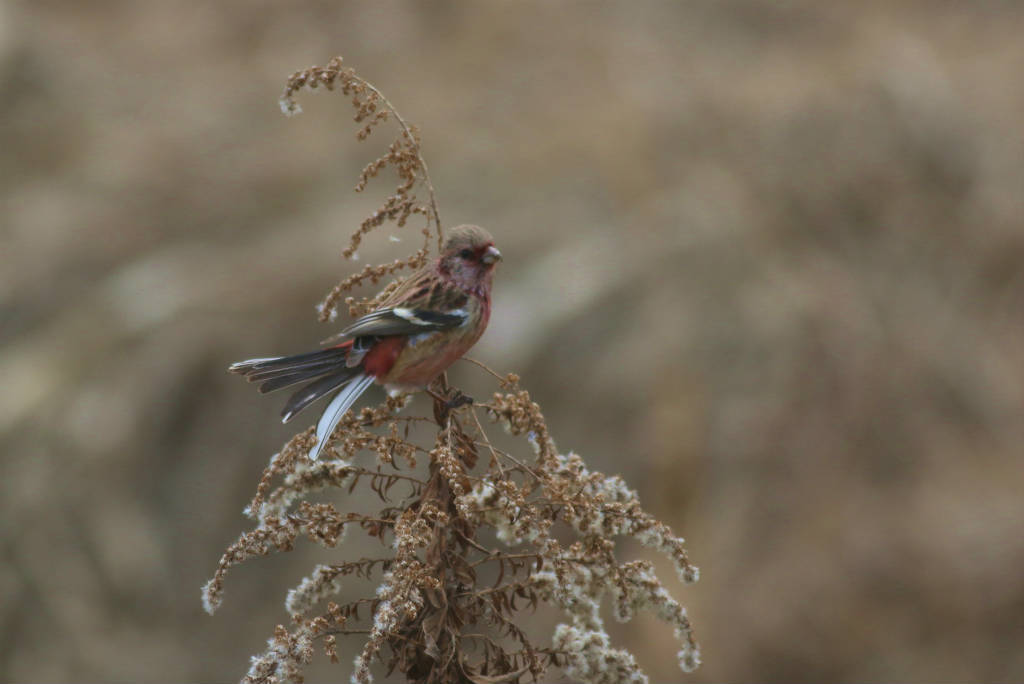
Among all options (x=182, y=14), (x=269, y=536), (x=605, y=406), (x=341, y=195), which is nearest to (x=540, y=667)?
(x=269, y=536)

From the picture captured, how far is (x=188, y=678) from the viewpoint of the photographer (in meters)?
Result: 7.42

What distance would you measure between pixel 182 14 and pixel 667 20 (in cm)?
497

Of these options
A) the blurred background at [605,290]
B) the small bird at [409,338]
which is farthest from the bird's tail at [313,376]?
the blurred background at [605,290]

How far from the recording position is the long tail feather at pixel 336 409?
256 cm

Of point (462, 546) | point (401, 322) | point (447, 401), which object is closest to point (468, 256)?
point (401, 322)

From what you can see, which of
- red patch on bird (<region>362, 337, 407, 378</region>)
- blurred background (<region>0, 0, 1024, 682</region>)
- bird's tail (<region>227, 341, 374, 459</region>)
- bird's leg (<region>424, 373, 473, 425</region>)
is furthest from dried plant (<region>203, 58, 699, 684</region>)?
blurred background (<region>0, 0, 1024, 682</region>)

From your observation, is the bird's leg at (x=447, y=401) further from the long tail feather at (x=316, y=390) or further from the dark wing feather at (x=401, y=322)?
the long tail feather at (x=316, y=390)

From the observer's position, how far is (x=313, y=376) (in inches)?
120

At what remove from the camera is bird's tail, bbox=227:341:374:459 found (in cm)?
287

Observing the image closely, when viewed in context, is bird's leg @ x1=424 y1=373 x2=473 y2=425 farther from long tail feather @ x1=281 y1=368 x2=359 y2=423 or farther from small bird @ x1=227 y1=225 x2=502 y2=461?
long tail feather @ x1=281 y1=368 x2=359 y2=423

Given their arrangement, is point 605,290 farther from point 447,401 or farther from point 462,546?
point 462,546

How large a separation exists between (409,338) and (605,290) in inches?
222

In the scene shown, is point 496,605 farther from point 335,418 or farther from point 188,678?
point 188,678

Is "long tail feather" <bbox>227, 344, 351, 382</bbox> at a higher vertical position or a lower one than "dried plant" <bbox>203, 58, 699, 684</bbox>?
higher
